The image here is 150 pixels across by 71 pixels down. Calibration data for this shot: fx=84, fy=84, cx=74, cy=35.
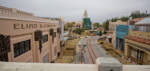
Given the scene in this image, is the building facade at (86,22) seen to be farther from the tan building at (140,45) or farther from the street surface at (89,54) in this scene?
the tan building at (140,45)

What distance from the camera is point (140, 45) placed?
12969mm

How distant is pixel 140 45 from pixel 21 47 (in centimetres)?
1616

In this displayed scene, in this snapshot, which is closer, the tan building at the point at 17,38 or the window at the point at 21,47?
the tan building at the point at 17,38

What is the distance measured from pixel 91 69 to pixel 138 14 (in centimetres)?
8517

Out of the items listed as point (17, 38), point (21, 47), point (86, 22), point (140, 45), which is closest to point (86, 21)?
point (86, 22)

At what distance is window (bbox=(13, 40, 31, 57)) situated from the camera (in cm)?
751

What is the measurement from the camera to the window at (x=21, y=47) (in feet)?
24.6

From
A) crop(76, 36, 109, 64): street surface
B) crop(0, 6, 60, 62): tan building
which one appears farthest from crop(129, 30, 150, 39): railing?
crop(0, 6, 60, 62): tan building

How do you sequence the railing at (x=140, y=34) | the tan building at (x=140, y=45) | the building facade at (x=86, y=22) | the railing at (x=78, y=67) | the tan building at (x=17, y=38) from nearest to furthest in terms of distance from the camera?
Answer: the railing at (x=78, y=67)
the tan building at (x=17, y=38)
the tan building at (x=140, y=45)
the railing at (x=140, y=34)
the building facade at (x=86, y=22)

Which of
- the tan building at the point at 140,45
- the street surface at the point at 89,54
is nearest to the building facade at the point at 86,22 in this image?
the street surface at the point at 89,54

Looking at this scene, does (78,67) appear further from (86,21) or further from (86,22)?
(86,22)

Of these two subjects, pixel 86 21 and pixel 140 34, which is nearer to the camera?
pixel 140 34

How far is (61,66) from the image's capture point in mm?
2207

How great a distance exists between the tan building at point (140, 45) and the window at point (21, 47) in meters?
15.2
